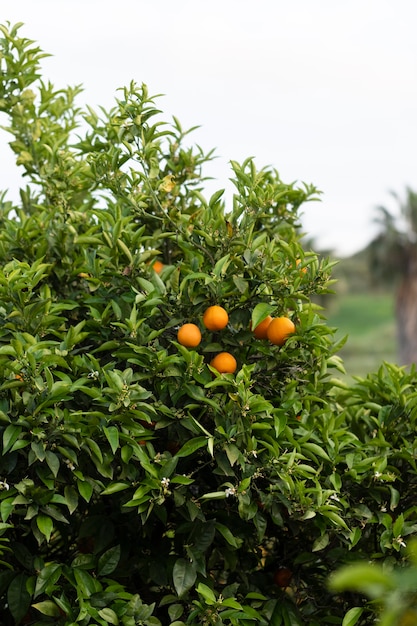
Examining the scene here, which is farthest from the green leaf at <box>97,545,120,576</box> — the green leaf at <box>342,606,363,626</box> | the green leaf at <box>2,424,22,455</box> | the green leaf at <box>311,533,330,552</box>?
the green leaf at <box>342,606,363,626</box>

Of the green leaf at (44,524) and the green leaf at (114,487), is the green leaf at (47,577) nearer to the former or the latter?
the green leaf at (44,524)

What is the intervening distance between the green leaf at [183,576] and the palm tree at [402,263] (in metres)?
18.1

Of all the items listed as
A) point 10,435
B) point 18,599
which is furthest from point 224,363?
point 18,599

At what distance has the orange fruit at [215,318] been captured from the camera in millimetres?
2389

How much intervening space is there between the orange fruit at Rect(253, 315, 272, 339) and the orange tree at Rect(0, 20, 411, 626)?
0.02 meters

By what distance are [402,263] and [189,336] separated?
1851cm

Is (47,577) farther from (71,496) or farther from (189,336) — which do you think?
(189,336)

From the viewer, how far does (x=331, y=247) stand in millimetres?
22188

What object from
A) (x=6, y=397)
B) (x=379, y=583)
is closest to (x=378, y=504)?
(x=6, y=397)

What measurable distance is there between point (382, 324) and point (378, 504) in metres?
36.9

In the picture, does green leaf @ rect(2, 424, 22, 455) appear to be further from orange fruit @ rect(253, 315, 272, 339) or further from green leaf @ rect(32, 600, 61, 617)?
orange fruit @ rect(253, 315, 272, 339)

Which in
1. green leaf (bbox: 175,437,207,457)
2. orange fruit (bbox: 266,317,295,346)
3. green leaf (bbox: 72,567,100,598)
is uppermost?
orange fruit (bbox: 266,317,295,346)

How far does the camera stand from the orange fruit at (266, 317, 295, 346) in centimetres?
244

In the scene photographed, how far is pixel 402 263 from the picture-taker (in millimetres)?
20219
